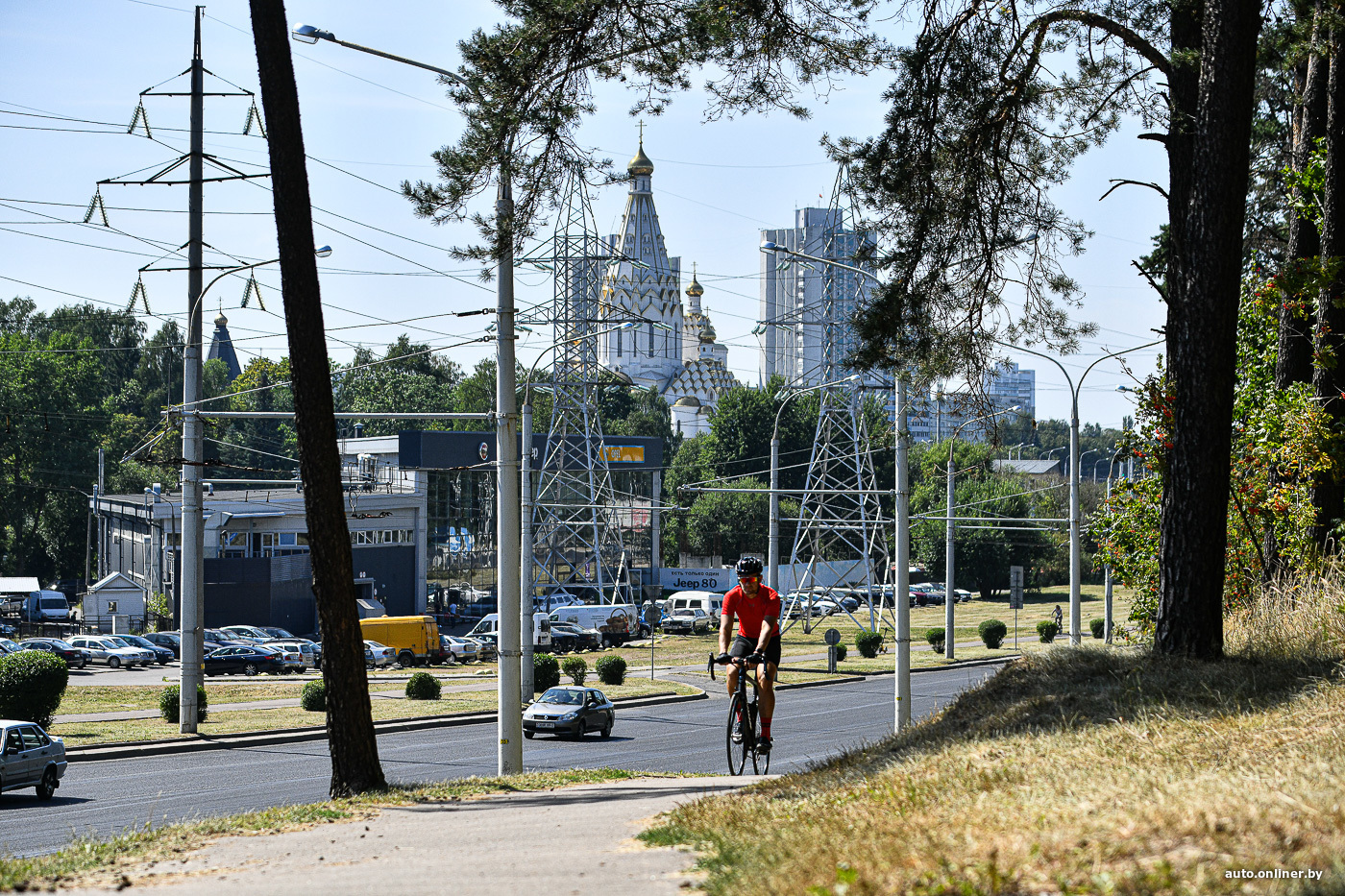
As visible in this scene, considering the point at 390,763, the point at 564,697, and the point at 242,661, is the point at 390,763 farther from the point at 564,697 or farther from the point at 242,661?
the point at 242,661

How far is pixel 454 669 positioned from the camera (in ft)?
170

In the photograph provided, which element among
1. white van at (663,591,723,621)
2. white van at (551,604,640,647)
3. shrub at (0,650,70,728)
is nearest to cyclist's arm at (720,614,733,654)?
shrub at (0,650,70,728)

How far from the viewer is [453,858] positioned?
6.65 m

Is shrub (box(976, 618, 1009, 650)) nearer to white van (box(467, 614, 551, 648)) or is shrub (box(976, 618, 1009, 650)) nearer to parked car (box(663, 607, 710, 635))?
parked car (box(663, 607, 710, 635))

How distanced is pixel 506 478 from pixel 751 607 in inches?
221

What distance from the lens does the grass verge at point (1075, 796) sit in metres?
4.75

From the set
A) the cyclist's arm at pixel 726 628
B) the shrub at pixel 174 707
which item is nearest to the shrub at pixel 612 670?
the shrub at pixel 174 707

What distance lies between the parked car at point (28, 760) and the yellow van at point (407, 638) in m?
32.9

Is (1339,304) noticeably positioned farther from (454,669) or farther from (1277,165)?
(454,669)

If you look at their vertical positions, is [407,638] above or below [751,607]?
below

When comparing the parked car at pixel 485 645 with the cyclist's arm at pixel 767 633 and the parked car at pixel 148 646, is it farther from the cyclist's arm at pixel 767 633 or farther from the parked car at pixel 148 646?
the cyclist's arm at pixel 767 633

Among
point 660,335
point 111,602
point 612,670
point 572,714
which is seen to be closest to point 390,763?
point 572,714

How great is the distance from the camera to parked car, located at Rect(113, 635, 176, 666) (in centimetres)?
5319

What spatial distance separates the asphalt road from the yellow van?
19.5 metres
